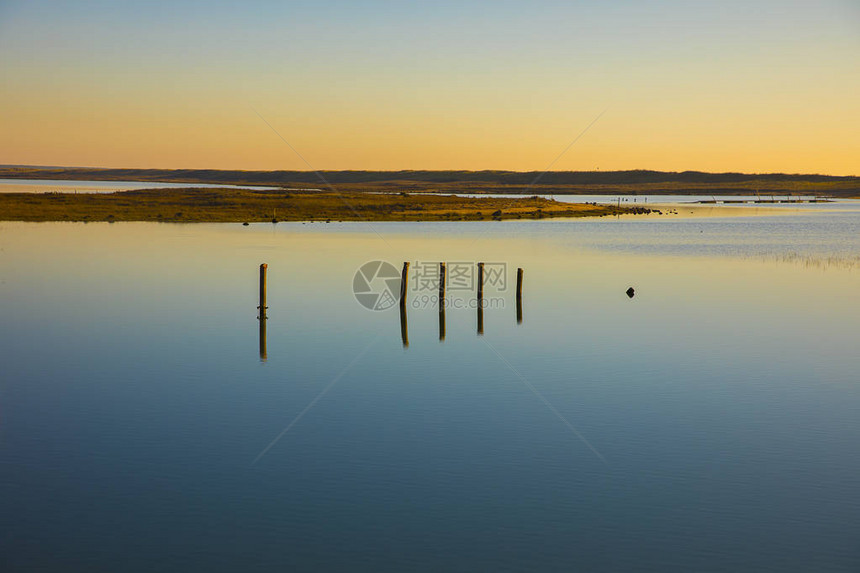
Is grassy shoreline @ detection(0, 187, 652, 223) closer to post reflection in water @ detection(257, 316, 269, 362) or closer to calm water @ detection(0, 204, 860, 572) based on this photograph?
calm water @ detection(0, 204, 860, 572)

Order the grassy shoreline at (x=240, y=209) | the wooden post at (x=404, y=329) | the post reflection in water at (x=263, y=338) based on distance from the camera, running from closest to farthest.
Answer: the post reflection in water at (x=263, y=338)
the wooden post at (x=404, y=329)
the grassy shoreline at (x=240, y=209)

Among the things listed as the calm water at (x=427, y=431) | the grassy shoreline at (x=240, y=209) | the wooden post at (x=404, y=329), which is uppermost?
the grassy shoreline at (x=240, y=209)

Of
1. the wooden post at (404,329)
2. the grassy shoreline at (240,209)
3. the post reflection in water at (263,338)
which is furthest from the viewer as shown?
the grassy shoreline at (240,209)

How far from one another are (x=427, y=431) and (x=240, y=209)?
97532mm

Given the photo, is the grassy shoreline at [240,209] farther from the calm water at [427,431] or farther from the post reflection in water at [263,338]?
the post reflection in water at [263,338]

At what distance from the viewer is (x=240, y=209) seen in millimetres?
113938

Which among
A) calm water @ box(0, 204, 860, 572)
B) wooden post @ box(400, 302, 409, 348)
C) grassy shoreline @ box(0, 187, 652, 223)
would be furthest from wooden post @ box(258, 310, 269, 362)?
grassy shoreline @ box(0, 187, 652, 223)

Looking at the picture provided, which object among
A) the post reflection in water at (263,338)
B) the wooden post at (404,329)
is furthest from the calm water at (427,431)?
the post reflection in water at (263,338)

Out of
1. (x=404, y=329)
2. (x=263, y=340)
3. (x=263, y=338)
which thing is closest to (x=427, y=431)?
(x=263, y=340)

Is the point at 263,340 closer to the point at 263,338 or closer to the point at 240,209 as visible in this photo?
the point at 263,338

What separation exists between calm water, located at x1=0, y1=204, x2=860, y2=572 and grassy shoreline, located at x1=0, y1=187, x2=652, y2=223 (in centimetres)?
5844

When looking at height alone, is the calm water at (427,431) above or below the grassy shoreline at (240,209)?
below

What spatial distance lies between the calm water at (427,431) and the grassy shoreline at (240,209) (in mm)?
58439

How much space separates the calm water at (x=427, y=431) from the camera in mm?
14344
